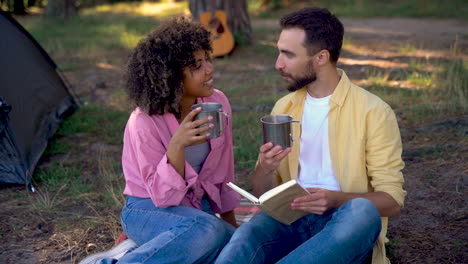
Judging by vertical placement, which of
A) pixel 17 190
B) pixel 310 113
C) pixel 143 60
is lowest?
pixel 17 190

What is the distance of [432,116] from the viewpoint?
211 inches

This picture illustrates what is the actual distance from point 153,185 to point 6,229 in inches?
61.3

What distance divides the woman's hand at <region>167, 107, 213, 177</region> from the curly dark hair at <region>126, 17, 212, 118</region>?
0.30 meters

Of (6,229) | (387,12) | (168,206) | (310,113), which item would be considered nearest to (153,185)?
(168,206)

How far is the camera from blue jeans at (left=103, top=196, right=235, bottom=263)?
2.76 metres

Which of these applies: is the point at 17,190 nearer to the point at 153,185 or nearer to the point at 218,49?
Result: the point at 153,185

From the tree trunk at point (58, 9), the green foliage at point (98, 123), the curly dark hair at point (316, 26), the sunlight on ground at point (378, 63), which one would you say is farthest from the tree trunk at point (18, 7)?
the curly dark hair at point (316, 26)

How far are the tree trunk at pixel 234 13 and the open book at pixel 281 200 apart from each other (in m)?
6.46

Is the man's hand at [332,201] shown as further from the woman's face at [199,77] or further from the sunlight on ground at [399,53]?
the sunlight on ground at [399,53]

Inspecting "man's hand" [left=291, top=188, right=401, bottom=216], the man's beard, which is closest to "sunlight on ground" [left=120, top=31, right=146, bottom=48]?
the man's beard

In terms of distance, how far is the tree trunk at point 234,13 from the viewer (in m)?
8.86

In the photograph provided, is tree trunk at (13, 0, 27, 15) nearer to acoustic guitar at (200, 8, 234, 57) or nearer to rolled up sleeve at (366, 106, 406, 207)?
acoustic guitar at (200, 8, 234, 57)

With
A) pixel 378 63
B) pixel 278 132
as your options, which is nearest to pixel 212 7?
pixel 378 63

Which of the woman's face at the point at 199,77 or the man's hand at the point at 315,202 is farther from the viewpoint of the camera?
the woman's face at the point at 199,77
